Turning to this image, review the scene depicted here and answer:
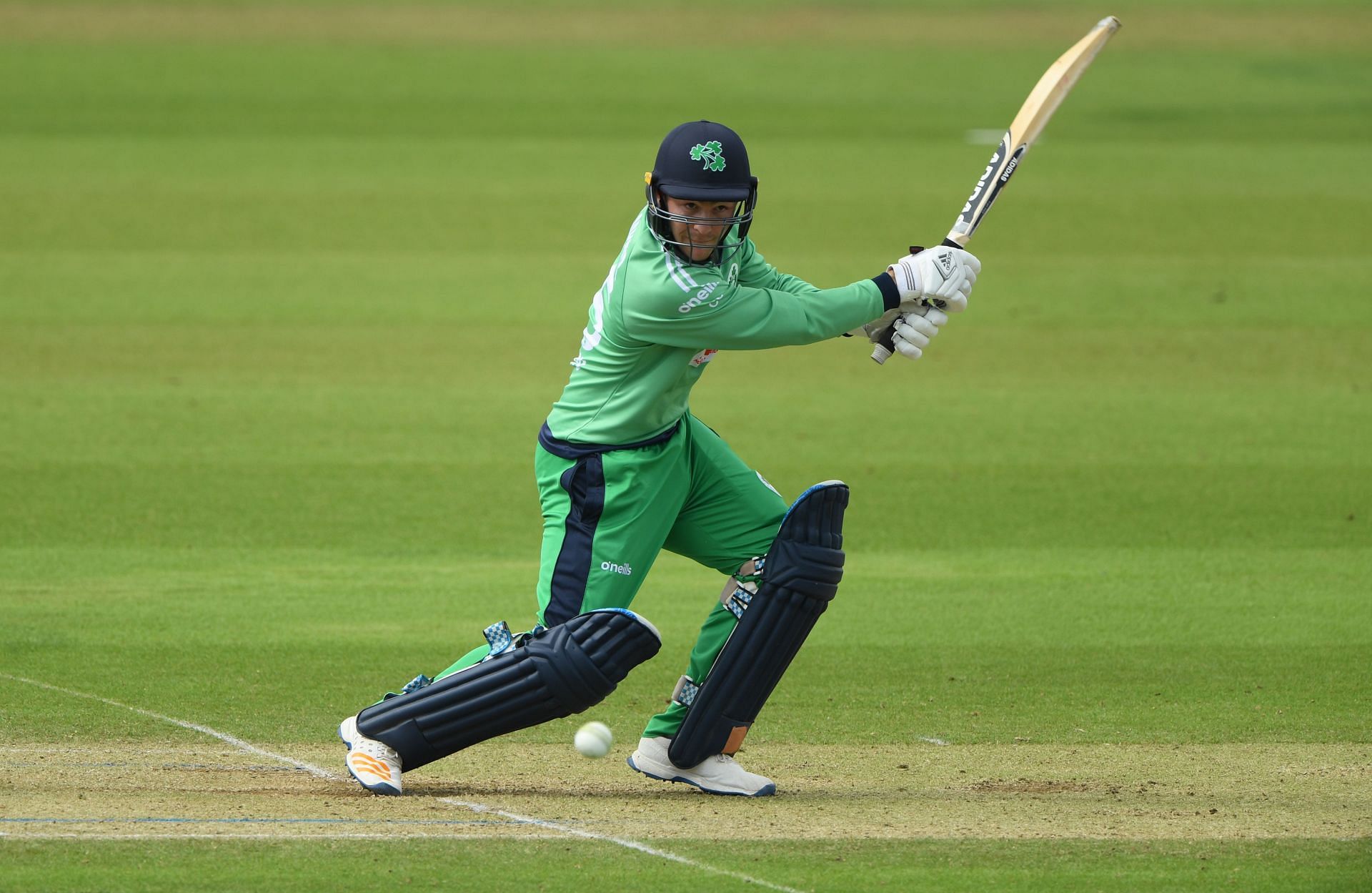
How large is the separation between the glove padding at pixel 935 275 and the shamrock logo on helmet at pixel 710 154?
0.57m

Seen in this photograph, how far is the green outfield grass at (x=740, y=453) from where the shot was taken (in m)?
4.84

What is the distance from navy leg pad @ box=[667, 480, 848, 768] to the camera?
16.7ft

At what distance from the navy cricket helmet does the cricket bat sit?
840mm

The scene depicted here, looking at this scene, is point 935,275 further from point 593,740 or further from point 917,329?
point 593,740

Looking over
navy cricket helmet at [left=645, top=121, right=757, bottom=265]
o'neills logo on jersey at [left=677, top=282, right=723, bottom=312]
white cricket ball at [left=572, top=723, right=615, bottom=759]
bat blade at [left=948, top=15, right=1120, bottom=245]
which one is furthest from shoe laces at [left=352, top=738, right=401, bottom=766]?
bat blade at [left=948, top=15, right=1120, bottom=245]

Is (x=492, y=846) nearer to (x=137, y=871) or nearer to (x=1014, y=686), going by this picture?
(x=137, y=871)

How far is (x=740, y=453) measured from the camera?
9.81m

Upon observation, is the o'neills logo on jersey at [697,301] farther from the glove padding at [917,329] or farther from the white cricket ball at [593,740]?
the white cricket ball at [593,740]

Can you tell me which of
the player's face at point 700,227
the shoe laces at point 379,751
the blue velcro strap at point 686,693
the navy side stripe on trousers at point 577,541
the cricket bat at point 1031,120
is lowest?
the shoe laces at point 379,751

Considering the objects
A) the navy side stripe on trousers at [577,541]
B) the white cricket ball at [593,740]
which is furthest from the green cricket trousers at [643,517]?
the white cricket ball at [593,740]

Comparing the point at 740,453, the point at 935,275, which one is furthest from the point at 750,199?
the point at 740,453

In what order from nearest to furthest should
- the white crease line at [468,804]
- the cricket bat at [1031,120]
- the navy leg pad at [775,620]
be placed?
the white crease line at [468,804] → the navy leg pad at [775,620] → the cricket bat at [1031,120]

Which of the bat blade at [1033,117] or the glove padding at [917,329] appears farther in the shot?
the bat blade at [1033,117]

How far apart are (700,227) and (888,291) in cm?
56
